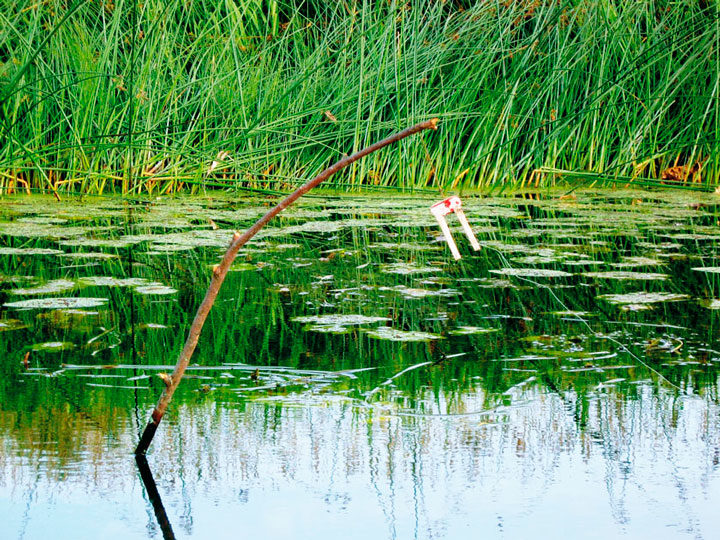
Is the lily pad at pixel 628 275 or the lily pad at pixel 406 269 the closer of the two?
the lily pad at pixel 628 275

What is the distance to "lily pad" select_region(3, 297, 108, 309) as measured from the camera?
2896mm

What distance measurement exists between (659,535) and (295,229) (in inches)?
127

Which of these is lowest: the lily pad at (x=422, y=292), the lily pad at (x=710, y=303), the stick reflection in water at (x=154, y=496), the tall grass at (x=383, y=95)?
the stick reflection in water at (x=154, y=496)

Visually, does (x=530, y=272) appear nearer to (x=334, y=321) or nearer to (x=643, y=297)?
(x=643, y=297)

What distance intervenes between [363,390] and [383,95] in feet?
12.5

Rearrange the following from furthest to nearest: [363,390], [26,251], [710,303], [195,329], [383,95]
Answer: [383,95] < [26,251] < [710,303] < [363,390] < [195,329]

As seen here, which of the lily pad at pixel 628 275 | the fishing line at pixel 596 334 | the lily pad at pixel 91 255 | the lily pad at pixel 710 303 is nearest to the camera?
the fishing line at pixel 596 334

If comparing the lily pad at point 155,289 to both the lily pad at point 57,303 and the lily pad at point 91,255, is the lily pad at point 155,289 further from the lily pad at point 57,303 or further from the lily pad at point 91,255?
the lily pad at point 91,255

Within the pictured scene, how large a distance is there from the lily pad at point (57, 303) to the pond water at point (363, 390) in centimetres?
1

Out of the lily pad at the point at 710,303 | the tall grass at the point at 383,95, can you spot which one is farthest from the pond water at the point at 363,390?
the tall grass at the point at 383,95

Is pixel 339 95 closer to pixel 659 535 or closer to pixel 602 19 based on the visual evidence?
pixel 602 19

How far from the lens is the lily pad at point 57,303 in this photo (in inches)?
114

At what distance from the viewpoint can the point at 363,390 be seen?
2.18m

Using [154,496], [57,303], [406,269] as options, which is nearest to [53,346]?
[57,303]
